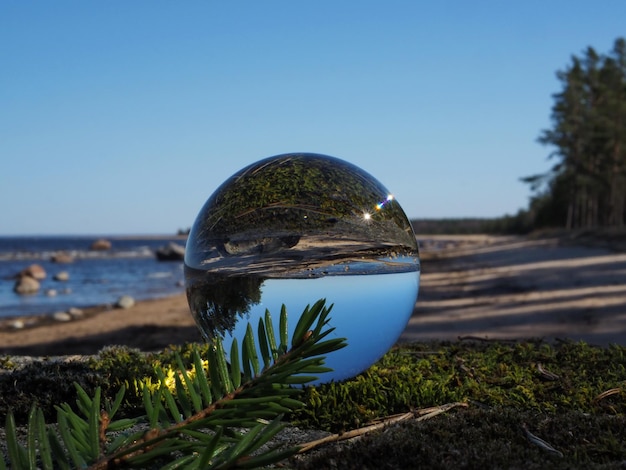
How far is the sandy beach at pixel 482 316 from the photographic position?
11633 mm

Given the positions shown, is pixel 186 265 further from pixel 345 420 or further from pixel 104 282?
pixel 104 282

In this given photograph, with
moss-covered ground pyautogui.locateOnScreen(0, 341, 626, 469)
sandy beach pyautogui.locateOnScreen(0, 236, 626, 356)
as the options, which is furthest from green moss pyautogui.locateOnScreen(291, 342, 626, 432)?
sandy beach pyautogui.locateOnScreen(0, 236, 626, 356)

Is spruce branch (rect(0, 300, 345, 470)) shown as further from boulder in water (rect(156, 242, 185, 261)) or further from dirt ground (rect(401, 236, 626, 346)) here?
boulder in water (rect(156, 242, 185, 261))

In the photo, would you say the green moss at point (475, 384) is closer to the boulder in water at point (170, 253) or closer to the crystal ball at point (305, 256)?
the crystal ball at point (305, 256)

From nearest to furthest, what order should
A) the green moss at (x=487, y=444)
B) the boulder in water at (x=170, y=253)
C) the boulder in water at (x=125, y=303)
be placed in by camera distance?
the green moss at (x=487, y=444) < the boulder in water at (x=125, y=303) < the boulder in water at (x=170, y=253)

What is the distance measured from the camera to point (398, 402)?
3891mm

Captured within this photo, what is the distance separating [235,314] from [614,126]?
176 feet

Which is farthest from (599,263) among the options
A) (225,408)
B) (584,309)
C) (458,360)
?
(225,408)

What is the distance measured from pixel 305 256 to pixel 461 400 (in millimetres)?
1482

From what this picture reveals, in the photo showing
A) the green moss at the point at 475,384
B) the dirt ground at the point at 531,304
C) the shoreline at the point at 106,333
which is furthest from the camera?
the shoreline at the point at 106,333

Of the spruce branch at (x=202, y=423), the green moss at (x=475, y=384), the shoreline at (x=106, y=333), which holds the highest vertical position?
the spruce branch at (x=202, y=423)

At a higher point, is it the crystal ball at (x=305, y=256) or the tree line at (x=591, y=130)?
the tree line at (x=591, y=130)

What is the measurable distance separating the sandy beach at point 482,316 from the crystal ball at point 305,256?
441cm

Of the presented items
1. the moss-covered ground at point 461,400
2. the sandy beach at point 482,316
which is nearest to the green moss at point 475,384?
the moss-covered ground at point 461,400
